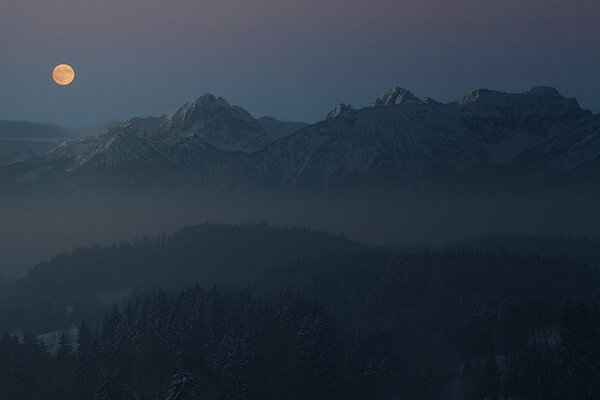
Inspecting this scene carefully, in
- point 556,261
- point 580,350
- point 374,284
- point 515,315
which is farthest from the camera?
point 556,261

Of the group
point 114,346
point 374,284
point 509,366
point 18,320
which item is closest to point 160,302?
point 114,346

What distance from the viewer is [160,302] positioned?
111 metres

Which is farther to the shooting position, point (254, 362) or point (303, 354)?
point (303, 354)

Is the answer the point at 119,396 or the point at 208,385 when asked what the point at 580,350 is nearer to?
the point at 208,385

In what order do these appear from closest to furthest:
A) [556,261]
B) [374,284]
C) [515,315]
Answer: [515,315] < [374,284] < [556,261]

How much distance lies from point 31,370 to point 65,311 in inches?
3581

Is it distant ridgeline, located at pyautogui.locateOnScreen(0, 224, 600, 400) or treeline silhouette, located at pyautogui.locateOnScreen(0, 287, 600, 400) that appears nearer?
treeline silhouette, located at pyautogui.locateOnScreen(0, 287, 600, 400)

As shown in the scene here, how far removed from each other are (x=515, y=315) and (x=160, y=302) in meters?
46.5

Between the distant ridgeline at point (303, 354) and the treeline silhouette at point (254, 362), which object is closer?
the treeline silhouette at point (254, 362)

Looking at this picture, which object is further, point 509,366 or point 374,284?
point 374,284

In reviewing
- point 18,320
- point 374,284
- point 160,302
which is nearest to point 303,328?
point 160,302

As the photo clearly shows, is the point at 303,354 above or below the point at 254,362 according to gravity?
above

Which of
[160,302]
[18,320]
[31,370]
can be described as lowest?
[18,320]

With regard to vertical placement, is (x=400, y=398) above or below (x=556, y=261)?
below
